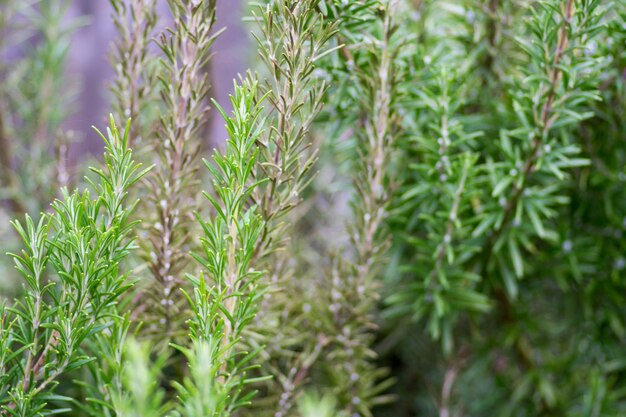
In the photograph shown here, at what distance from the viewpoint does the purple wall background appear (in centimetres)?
124

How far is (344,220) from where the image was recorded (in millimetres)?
692

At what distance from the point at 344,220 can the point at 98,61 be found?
2.96 feet

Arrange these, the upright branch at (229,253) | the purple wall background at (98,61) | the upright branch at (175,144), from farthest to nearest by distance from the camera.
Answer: the purple wall background at (98,61) → the upright branch at (175,144) → the upright branch at (229,253)

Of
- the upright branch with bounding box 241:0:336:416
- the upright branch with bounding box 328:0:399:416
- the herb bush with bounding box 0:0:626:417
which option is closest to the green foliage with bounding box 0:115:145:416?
the herb bush with bounding box 0:0:626:417

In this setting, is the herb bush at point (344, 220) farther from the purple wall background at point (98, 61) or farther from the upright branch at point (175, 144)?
the purple wall background at point (98, 61)

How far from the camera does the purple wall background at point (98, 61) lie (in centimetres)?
124

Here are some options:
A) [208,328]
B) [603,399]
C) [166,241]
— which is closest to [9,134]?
[166,241]

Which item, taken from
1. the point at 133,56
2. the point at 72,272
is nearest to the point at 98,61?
the point at 133,56

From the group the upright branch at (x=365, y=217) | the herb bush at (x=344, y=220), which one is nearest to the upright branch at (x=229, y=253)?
the herb bush at (x=344, y=220)

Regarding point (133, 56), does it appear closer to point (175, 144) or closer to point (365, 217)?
point (175, 144)

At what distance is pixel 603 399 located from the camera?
2.32 feet

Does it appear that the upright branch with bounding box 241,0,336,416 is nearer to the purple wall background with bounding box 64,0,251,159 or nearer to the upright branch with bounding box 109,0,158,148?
the upright branch with bounding box 109,0,158,148

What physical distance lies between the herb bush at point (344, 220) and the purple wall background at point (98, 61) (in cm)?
33

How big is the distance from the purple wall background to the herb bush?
326 millimetres
